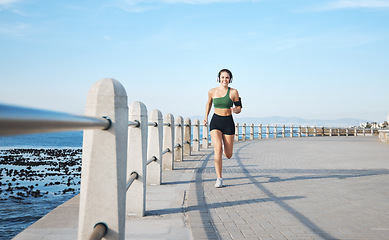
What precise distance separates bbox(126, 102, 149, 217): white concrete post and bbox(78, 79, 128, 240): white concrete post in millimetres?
2597

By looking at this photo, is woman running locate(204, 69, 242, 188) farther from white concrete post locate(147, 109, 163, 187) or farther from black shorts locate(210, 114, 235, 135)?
white concrete post locate(147, 109, 163, 187)

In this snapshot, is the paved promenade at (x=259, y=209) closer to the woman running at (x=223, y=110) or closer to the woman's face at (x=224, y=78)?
the woman running at (x=223, y=110)

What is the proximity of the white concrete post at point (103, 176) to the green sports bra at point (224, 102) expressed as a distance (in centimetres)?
484

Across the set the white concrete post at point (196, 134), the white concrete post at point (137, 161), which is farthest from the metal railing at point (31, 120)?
the white concrete post at point (196, 134)

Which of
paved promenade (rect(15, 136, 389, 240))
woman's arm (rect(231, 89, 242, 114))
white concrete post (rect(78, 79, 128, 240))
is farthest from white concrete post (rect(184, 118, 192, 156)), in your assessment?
white concrete post (rect(78, 79, 128, 240))

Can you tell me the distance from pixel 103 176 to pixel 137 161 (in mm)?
2743

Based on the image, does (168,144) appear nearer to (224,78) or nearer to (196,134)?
(224,78)

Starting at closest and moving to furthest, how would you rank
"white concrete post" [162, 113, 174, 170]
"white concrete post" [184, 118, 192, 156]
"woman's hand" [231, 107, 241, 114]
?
1. "woman's hand" [231, 107, 241, 114]
2. "white concrete post" [162, 113, 174, 170]
3. "white concrete post" [184, 118, 192, 156]

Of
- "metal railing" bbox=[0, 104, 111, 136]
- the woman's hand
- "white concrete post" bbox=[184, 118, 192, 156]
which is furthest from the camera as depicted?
"white concrete post" bbox=[184, 118, 192, 156]

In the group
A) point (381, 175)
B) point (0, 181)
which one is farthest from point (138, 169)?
point (0, 181)

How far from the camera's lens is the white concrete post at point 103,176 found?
180cm

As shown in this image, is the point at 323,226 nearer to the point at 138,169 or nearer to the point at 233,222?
the point at 233,222

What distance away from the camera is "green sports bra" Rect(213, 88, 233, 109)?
6633 mm

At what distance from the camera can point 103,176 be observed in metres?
1.81
